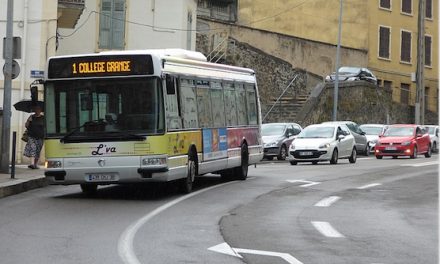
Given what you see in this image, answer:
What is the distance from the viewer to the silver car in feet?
113

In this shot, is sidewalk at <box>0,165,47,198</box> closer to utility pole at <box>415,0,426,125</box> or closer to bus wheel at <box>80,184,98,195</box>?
bus wheel at <box>80,184,98,195</box>

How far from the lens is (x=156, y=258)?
9.29 meters

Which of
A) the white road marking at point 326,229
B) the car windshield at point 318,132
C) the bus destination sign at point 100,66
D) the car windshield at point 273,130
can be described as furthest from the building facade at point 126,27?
the white road marking at point 326,229

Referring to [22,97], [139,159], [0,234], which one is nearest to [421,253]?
[0,234]

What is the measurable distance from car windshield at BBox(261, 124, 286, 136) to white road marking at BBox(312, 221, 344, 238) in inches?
871

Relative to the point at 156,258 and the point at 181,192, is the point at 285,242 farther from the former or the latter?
the point at 181,192

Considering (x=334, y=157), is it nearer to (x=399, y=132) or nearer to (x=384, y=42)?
(x=399, y=132)

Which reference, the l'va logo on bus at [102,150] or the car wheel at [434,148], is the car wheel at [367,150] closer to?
the car wheel at [434,148]

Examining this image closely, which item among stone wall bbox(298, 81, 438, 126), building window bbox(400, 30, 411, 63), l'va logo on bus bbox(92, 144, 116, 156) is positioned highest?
building window bbox(400, 30, 411, 63)

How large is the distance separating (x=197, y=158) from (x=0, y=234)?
7021 millimetres

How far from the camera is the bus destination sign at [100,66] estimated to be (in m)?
15.8

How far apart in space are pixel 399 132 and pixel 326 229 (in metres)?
26.4

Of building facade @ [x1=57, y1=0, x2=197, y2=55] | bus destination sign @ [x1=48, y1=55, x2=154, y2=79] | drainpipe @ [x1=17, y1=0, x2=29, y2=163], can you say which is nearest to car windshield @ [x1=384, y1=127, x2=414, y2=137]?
building facade @ [x1=57, y1=0, x2=197, y2=55]

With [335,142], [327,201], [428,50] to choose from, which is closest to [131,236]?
→ [327,201]
